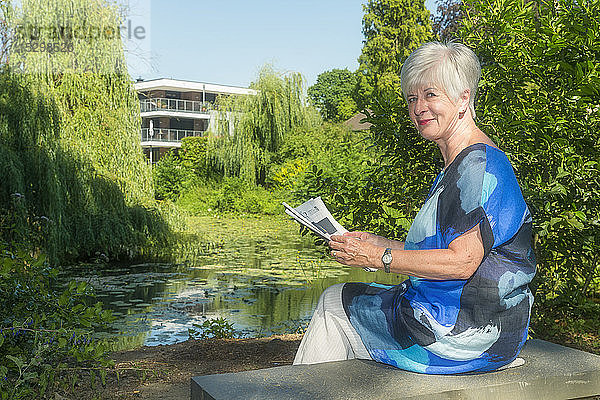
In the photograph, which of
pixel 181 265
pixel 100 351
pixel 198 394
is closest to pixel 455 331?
pixel 198 394

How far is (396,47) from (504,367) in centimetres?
3008

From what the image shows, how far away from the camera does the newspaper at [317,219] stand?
254 centimetres

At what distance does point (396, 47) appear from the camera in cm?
3134

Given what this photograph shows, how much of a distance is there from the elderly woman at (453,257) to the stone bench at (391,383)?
82 mm

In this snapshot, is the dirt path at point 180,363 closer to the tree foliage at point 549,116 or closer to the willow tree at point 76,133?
the tree foliage at point 549,116

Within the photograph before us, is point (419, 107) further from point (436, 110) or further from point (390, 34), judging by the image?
point (390, 34)

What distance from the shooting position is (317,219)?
2650 millimetres

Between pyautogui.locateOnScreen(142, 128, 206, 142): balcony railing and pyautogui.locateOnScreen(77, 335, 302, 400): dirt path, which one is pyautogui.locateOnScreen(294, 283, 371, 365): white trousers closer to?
pyautogui.locateOnScreen(77, 335, 302, 400): dirt path

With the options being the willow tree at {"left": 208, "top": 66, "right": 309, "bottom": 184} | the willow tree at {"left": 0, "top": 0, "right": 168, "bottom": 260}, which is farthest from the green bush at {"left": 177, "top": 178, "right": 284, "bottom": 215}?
the willow tree at {"left": 0, "top": 0, "right": 168, "bottom": 260}

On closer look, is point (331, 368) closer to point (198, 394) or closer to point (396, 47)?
point (198, 394)

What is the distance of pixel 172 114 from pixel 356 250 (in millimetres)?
49582

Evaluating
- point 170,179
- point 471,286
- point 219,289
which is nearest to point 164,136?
point 170,179

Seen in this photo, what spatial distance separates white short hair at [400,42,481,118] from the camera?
235 cm

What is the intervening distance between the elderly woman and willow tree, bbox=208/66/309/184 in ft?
81.4
